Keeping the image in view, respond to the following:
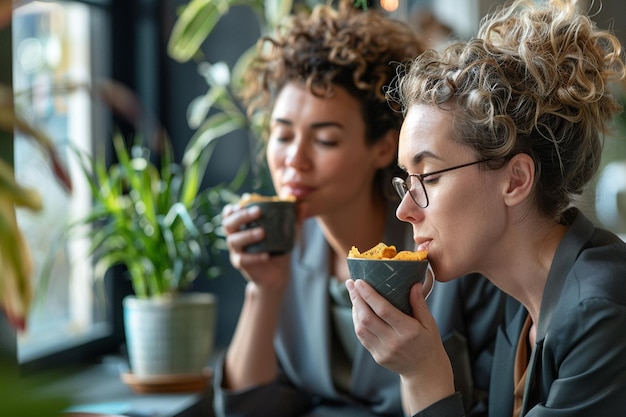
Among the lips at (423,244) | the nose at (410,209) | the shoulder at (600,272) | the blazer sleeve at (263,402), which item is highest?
the nose at (410,209)

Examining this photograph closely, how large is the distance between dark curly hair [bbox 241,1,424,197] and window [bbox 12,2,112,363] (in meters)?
0.65

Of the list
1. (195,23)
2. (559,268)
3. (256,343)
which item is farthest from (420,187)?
(195,23)

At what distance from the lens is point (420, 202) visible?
138cm

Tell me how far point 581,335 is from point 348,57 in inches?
36.6

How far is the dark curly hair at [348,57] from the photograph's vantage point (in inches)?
77.5

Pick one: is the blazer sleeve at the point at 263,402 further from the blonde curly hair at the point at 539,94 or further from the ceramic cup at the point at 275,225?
the blonde curly hair at the point at 539,94

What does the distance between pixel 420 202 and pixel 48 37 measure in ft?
5.56

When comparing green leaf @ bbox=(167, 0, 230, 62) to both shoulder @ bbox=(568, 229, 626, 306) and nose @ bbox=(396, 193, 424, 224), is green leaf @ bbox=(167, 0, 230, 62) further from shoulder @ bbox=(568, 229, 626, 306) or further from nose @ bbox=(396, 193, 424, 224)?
shoulder @ bbox=(568, 229, 626, 306)

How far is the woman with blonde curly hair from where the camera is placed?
1.32 meters

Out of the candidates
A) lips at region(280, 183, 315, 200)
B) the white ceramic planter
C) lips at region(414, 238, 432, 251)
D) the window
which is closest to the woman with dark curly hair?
lips at region(280, 183, 315, 200)

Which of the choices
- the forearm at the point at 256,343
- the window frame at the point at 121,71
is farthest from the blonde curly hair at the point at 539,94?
the window frame at the point at 121,71

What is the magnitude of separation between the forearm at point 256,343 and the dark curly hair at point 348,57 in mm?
421

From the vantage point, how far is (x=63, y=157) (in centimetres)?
250

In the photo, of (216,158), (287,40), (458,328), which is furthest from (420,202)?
(216,158)
